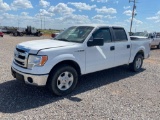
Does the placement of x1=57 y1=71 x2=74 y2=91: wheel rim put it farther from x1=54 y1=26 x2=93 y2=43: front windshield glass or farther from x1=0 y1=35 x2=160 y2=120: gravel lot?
x1=54 y1=26 x2=93 y2=43: front windshield glass

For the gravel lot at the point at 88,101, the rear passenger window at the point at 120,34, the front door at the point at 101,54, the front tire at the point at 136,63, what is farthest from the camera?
the front tire at the point at 136,63

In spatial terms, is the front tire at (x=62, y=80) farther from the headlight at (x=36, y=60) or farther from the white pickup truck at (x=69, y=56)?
the headlight at (x=36, y=60)

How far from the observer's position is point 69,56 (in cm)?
488

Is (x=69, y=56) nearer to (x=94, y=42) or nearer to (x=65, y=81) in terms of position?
(x=65, y=81)

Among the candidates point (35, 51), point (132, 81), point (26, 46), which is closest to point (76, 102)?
point (35, 51)

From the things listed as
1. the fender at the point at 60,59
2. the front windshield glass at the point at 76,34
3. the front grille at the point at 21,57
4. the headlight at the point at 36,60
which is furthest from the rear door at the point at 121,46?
the front grille at the point at 21,57

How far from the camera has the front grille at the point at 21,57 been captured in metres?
4.61

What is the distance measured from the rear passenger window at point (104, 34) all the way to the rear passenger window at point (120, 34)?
1.27 ft

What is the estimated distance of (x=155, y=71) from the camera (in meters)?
8.11

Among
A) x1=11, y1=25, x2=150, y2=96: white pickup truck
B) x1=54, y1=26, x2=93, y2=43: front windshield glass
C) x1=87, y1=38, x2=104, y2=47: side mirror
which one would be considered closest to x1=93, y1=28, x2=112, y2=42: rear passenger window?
x1=11, y1=25, x2=150, y2=96: white pickup truck

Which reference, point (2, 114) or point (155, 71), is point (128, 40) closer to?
point (155, 71)

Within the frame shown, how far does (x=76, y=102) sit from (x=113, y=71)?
11.6 feet

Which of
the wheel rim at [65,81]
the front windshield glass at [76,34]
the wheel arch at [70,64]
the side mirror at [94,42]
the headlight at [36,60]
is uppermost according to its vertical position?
the front windshield glass at [76,34]

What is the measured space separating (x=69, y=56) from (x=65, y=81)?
26.1 inches
